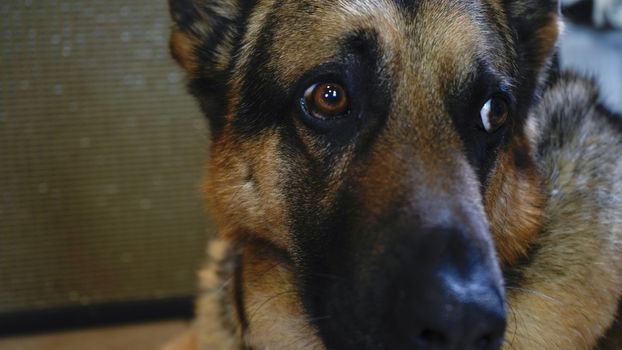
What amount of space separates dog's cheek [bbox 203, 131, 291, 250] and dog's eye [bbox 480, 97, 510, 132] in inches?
15.7

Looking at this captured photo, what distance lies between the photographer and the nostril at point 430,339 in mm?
1172

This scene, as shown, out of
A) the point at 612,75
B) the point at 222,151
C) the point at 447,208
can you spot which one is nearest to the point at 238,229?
the point at 222,151

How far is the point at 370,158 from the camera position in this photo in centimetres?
139

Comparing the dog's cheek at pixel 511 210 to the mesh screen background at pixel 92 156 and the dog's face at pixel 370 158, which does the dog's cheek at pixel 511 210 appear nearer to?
the dog's face at pixel 370 158

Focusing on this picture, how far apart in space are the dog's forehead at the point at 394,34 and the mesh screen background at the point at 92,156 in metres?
1.35

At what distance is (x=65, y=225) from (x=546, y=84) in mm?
1861

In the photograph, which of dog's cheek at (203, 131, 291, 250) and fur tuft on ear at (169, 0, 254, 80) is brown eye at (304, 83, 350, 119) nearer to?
dog's cheek at (203, 131, 291, 250)

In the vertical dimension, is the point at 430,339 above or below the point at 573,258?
above

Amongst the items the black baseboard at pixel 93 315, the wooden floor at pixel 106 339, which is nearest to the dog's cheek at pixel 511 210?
the wooden floor at pixel 106 339

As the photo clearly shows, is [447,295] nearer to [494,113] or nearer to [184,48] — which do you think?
[494,113]

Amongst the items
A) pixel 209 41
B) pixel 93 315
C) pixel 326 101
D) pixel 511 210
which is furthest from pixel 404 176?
pixel 93 315

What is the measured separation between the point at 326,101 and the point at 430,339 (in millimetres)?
494

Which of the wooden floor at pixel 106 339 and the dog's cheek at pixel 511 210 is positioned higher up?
the dog's cheek at pixel 511 210

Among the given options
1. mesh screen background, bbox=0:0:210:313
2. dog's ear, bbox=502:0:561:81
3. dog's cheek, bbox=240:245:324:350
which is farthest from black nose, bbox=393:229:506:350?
mesh screen background, bbox=0:0:210:313
